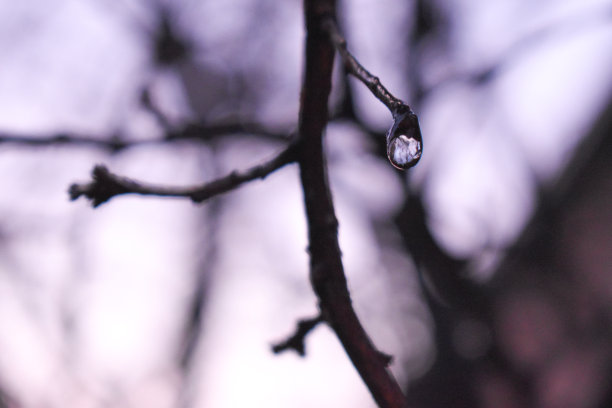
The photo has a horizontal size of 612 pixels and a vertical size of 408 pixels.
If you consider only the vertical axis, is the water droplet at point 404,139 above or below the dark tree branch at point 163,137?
below

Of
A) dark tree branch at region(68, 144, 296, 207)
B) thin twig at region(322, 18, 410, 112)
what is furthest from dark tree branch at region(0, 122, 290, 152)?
thin twig at region(322, 18, 410, 112)

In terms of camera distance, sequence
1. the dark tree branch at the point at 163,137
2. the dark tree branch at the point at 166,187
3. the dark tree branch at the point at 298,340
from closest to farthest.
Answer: the dark tree branch at the point at 166,187, the dark tree branch at the point at 298,340, the dark tree branch at the point at 163,137

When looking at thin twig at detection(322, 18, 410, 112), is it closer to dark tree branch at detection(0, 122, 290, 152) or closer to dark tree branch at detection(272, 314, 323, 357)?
dark tree branch at detection(0, 122, 290, 152)

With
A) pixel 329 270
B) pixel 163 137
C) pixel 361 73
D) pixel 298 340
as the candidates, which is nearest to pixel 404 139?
pixel 361 73

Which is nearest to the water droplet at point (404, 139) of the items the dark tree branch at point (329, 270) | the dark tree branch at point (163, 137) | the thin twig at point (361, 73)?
the thin twig at point (361, 73)

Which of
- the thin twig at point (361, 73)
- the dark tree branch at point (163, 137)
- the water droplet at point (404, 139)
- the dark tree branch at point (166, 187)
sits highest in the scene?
the dark tree branch at point (163, 137)

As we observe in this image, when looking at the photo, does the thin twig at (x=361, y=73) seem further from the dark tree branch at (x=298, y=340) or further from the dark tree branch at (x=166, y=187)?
the dark tree branch at (x=298, y=340)

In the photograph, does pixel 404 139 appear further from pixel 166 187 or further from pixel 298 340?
pixel 298 340

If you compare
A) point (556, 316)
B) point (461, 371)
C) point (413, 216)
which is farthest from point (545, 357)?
point (413, 216)
